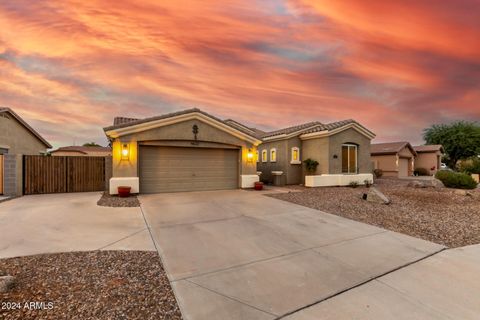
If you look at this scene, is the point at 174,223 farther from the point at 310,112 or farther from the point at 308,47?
the point at 310,112

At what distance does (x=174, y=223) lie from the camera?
5684mm

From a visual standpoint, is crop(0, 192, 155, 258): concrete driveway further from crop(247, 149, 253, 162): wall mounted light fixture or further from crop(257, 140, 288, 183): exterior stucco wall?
crop(257, 140, 288, 183): exterior stucco wall

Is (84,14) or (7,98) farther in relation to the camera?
(7,98)

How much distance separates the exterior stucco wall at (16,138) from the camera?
13.0m

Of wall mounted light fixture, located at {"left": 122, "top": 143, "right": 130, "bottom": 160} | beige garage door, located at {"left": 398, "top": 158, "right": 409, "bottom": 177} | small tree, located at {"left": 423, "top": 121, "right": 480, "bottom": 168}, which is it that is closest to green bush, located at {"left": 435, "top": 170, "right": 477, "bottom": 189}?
beige garage door, located at {"left": 398, "top": 158, "right": 409, "bottom": 177}

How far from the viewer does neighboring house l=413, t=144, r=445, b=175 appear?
27.8 meters

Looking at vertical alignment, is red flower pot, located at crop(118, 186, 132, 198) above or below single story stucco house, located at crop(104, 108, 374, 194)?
below

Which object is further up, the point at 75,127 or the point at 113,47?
the point at 113,47

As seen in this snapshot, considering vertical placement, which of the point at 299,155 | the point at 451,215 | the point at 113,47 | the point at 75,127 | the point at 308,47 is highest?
the point at 308,47

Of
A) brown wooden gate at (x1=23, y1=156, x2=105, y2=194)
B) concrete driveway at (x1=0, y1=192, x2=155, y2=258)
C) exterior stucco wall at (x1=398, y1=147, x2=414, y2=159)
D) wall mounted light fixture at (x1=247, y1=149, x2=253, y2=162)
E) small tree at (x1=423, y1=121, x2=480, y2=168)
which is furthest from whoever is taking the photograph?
small tree at (x1=423, y1=121, x2=480, y2=168)

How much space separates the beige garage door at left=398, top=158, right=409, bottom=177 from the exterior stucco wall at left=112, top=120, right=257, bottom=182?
21358 mm

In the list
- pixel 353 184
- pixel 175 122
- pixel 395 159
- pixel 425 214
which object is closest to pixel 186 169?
pixel 175 122

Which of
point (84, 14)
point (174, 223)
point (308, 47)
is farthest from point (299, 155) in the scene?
point (84, 14)

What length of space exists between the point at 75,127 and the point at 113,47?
15.8 m
